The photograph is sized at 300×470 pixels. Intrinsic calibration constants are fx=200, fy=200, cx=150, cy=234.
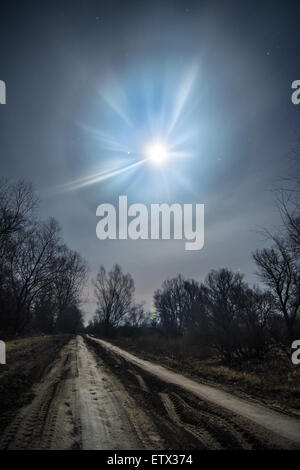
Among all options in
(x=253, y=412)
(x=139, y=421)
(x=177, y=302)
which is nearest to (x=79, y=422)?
(x=139, y=421)

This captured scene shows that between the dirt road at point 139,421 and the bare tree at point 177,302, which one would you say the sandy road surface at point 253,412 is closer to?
the dirt road at point 139,421

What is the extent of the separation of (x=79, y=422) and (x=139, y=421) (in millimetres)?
957

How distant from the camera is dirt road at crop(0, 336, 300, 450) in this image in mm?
2660

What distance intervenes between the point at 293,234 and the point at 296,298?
1678 centimetres

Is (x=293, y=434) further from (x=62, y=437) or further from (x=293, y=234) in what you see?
(x=293, y=234)

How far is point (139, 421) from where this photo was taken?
10.8 feet

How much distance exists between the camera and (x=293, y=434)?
3041 mm

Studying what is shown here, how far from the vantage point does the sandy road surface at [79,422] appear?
2.57 meters

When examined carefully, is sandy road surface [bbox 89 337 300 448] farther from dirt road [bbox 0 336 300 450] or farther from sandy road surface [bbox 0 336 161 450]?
sandy road surface [bbox 0 336 161 450]

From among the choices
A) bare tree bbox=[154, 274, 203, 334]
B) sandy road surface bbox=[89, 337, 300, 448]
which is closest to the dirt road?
sandy road surface bbox=[89, 337, 300, 448]

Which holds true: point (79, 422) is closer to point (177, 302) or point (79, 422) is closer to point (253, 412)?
point (253, 412)

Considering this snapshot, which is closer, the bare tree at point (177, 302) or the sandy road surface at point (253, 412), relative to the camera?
the sandy road surface at point (253, 412)

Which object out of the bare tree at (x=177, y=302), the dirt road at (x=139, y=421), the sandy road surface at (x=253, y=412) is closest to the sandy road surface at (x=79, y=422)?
the dirt road at (x=139, y=421)
